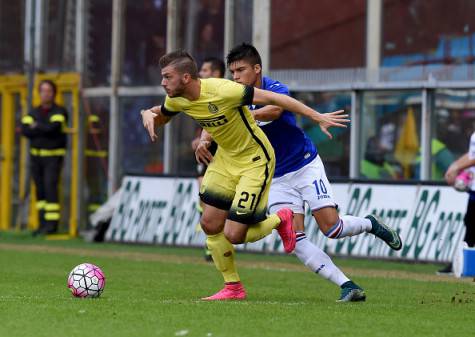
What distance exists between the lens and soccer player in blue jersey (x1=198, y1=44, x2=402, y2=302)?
1007 cm

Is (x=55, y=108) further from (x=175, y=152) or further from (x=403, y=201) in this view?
(x=403, y=201)

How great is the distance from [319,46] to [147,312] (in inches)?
437

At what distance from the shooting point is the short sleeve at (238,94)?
9.38 metres

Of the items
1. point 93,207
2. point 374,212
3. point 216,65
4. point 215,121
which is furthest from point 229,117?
point 93,207

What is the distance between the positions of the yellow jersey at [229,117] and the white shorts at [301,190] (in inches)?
23.4

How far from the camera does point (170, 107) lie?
9797 mm

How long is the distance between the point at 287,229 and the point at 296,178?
2.37ft

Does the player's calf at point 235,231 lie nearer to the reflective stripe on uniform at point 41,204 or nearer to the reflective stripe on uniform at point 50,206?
the reflective stripe on uniform at point 50,206

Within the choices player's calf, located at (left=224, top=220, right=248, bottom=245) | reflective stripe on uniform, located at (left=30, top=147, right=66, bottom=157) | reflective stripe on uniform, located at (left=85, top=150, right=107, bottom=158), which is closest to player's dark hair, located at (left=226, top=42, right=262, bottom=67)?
player's calf, located at (left=224, top=220, right=248, bottom=245)

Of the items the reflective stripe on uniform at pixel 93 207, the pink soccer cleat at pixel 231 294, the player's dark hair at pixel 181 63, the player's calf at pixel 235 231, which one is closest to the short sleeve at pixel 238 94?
the player's dark hair at pixel 181 63

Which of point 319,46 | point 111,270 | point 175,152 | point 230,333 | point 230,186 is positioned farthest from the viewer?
point 175,152

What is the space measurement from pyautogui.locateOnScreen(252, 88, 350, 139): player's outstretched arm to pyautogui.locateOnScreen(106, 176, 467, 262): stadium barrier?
6713mm

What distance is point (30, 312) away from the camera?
28.1 ft

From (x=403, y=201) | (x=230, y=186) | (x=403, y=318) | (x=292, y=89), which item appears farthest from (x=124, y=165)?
(x=403, y=318)
